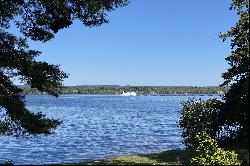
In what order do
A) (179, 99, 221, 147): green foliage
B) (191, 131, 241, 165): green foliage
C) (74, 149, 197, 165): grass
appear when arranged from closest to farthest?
(191, 131, 241, 165): green foliage, (74, 149, 197, 165): grass, (179, 99, 221, 147): green foliage

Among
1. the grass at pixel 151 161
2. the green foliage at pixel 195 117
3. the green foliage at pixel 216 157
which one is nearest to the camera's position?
the green foliage at pixel 216 157

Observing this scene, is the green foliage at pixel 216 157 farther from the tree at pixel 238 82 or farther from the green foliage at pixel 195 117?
the green foliage at pixel 195 117

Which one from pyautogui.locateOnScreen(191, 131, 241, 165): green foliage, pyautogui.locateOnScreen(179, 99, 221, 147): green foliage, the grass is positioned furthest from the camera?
pyautogui.locateOnScreen(179, 99, 221, 147): green foliage

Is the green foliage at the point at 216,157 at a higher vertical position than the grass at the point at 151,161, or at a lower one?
higher

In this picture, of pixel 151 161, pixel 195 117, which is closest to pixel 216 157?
pixel 151 161

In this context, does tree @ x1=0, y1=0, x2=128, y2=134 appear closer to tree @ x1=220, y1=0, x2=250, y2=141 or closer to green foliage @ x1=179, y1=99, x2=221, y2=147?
tree @ x1=220, y1=0, x2=250, y2=141

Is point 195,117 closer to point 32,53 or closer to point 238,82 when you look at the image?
point 238,82

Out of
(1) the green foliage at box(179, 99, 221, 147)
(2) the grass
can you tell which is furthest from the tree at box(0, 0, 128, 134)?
(1) the green foliage at box(179, 99, 221, 147)

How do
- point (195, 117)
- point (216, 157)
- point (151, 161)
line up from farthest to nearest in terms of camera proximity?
point (195, 117), point (151, 161), point (216, 157)

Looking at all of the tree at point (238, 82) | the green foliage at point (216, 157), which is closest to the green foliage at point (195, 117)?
the tree at point (238, 82)

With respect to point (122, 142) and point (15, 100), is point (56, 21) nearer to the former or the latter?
point (15, 100)

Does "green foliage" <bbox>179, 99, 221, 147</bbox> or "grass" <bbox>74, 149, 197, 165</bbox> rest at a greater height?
"green foliage" <bbox>179, 99, 221, 147</bbox>

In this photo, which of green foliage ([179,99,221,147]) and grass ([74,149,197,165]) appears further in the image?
green foliage ([179,99,221,147])

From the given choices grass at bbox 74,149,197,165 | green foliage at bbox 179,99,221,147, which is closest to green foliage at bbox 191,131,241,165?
grass at bbox 74,149,197,165
